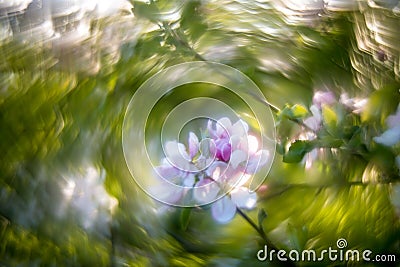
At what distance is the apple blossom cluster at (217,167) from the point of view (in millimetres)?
873

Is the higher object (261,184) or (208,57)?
(208,57)

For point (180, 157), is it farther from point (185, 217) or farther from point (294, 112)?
point (294, 112)

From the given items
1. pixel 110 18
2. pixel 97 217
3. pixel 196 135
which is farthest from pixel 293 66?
pixel 97 217

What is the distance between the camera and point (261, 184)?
2.90 ft

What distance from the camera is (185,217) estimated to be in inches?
34.7

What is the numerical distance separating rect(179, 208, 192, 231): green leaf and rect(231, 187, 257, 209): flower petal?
0.08m

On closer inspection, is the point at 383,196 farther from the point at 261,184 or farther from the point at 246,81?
the point at 246,81

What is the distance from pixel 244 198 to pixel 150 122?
22 cm

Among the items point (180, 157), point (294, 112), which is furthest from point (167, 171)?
point (294, 112)

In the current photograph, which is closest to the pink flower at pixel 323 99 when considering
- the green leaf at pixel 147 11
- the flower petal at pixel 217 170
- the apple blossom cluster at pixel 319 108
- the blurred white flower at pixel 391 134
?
the apple blossom cluster at pixel 319 108

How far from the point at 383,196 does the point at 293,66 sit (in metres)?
0.29

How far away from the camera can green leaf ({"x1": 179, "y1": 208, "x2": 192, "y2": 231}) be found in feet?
2.89

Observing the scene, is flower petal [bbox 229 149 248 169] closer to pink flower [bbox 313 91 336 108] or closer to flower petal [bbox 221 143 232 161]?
flower petal [bbox 221 143 232 161]

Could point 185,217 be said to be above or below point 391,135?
below
